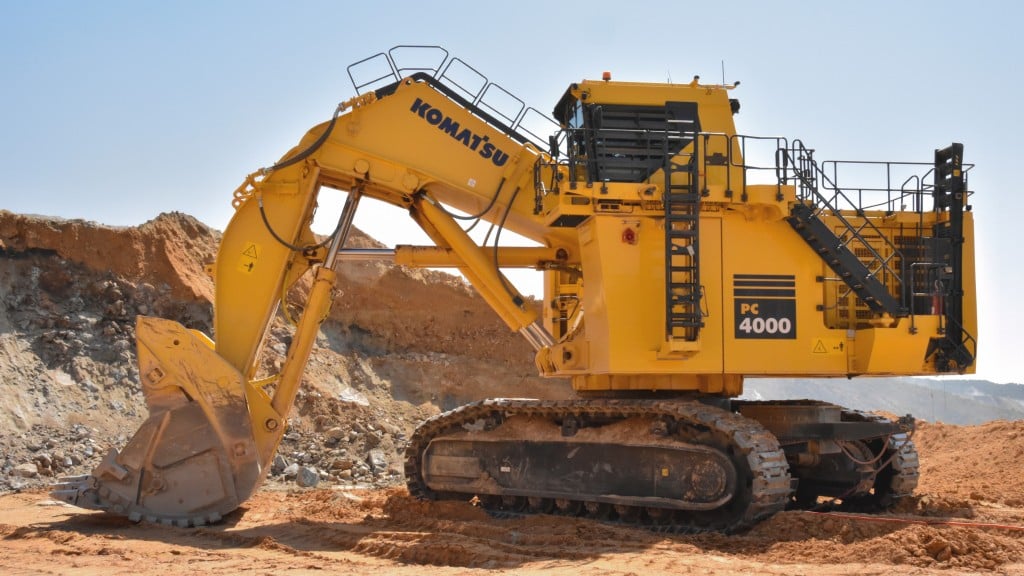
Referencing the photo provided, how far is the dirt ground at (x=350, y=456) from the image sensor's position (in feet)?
25.1

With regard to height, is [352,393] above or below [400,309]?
below

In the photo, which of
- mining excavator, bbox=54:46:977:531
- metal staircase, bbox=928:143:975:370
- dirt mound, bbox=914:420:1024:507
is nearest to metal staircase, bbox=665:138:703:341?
mining excavator, bbox=54:46:977:531

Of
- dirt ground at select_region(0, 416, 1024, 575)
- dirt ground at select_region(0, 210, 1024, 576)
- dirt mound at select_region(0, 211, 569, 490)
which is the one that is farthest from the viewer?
dirt mound at select_region(0, 211, 569, 490)

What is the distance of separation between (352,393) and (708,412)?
1078 cm

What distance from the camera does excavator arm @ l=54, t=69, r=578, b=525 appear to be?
9945 mm

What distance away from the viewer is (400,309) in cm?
2102

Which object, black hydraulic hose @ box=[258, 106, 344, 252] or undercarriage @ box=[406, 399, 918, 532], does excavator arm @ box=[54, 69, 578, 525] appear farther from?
undercarriage @ box=[406, 399, 918, 532]

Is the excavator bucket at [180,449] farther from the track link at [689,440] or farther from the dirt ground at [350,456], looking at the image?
the track link at [689,440]

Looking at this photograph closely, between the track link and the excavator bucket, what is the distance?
2.23m

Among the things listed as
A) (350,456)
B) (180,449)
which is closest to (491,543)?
(180,449)

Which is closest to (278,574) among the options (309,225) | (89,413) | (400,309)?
(309,225)

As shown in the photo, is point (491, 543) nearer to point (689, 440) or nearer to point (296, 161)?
point (689, 440)

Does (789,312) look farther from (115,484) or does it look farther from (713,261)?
(115,484)

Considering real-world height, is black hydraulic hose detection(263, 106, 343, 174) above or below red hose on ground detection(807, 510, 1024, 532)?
above
